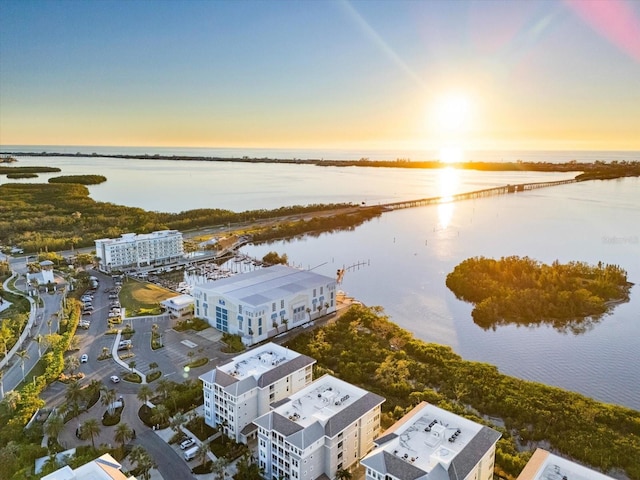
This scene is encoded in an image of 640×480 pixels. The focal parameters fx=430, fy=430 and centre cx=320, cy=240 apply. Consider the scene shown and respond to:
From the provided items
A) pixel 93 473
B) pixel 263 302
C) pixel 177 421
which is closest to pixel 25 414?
pixel 177 421

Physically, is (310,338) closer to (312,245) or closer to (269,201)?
(312,245)

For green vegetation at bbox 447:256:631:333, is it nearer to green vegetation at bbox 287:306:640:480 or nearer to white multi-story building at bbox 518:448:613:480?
green vegetation at bbox 287:306:640:480

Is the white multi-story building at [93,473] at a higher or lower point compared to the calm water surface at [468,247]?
higher

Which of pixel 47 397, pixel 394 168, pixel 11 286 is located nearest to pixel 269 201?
pixel 11 286

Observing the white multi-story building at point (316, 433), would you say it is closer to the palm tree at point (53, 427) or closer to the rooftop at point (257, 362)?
the rooftop at point (257, 362)

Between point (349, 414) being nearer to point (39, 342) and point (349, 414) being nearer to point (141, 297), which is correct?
point (39, 342)

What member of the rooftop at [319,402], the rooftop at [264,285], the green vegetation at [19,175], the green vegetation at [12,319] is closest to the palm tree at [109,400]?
the rooftop at [319,402]

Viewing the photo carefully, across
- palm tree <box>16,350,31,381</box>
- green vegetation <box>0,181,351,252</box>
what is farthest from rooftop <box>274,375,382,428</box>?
green vegetation <box>0,181,351,252</box>
